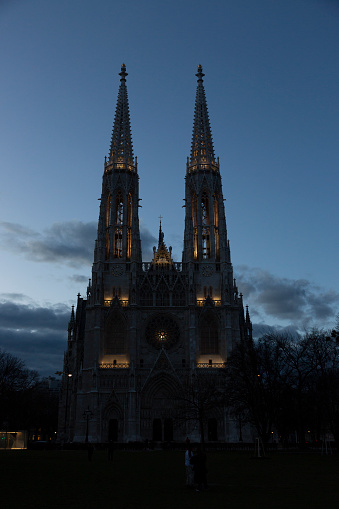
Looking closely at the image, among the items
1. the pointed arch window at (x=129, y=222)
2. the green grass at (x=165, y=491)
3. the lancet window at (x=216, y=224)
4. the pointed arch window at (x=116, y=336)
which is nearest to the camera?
the green grass at (x=165, y=491)

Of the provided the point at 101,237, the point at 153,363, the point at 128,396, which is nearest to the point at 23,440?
the point at 128,396

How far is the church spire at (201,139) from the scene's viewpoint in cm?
7419

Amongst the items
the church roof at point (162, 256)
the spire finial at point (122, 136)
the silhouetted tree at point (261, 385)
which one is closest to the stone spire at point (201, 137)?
the spire finial at point (122, 136)

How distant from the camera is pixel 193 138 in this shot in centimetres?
7700

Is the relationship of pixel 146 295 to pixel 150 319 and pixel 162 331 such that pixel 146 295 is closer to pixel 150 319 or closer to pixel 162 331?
pixel 150 319

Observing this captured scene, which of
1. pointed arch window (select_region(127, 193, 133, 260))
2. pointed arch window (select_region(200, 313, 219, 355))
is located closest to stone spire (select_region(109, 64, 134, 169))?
pointed arch window (select_region(127, 193, 133, 260))

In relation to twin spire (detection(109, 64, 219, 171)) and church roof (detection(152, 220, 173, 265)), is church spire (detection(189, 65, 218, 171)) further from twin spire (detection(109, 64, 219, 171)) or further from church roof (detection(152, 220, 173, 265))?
church roof (detection(152, 220, 173, 265))

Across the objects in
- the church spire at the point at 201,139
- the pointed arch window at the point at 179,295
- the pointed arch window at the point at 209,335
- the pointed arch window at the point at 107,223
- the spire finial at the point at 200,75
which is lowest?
the pointed arch window at the point at 209,335

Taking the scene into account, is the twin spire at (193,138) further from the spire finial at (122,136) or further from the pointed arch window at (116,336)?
the pointed arch window at (116,336)

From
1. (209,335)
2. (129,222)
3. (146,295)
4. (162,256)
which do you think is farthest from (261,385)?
(129,222)

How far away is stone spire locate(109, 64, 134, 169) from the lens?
7450 centimetres

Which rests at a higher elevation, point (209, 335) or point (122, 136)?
point (122, 136)

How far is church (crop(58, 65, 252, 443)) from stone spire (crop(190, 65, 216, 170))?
0.77ft

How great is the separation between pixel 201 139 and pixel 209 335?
29296 mm
